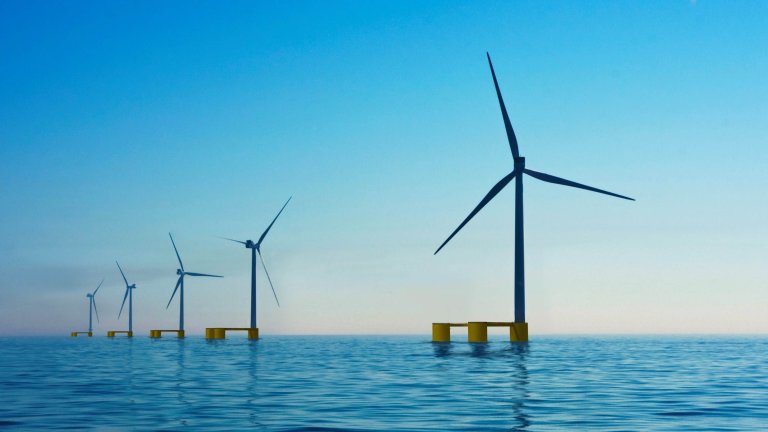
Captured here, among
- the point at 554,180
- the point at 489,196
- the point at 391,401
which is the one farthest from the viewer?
the point at 554,180

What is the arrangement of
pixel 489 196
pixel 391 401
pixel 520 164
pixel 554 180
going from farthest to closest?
pixel 520 164
pixel 554 180
pixel 489 196
pixel 391 401

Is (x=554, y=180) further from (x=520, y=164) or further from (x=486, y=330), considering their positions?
(x=486, y=330)

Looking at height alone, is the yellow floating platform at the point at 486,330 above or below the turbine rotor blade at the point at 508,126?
below

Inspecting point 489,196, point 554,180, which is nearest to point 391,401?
point 489,196

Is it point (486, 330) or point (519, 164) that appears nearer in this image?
point (486, 330)

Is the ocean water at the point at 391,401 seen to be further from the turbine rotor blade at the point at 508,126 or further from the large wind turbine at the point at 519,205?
the turbine rotor blade at the point at 508,126

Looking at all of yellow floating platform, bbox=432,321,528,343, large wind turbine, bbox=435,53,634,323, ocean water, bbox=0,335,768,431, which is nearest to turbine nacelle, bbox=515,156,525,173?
large wind turbine, bbox=435,53,634,323

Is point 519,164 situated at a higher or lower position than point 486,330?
higher

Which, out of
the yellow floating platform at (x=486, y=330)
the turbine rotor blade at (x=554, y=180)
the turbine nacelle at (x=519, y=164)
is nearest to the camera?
the turbine rotor blade at (x=554, y=180)

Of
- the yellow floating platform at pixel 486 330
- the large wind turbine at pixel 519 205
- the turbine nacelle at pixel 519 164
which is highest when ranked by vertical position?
the turbine nacelle at pixel 519 164

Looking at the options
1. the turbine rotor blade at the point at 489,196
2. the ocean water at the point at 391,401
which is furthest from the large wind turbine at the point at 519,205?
the ocean water at the point at 391,401

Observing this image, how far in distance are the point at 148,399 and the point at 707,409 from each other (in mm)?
19182

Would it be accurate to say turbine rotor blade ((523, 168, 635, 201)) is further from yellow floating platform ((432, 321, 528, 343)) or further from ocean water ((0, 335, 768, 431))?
ocean water ((0, 335, 768, 431))

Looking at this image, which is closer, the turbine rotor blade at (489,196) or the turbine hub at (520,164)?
the turbine rotor blade at (489,196)
